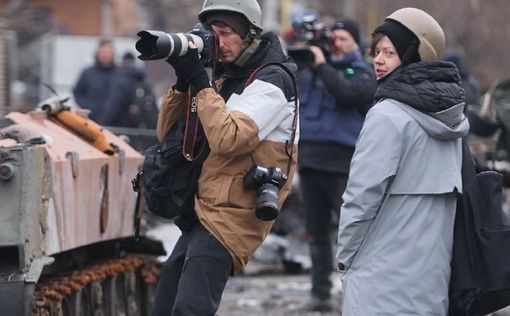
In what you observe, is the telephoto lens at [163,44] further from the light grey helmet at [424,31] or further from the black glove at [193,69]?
the light grey helmet at [424,31]

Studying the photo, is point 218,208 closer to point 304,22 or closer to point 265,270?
point 304,22

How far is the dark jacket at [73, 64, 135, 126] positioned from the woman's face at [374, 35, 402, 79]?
936cm

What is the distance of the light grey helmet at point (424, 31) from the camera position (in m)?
6.87

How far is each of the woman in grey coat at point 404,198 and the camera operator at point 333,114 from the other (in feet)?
12.4

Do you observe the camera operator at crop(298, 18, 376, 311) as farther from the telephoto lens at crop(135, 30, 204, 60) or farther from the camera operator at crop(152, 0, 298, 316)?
the telephoto lens at crop(135, 30, 204, 60)

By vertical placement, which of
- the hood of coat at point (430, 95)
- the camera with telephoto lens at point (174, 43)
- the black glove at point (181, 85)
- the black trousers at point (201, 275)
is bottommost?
the black trousers at point (201, 275)

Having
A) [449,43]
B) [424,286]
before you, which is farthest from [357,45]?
[449,43]

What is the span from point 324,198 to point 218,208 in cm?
419

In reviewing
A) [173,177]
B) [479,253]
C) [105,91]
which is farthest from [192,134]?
[105,91]

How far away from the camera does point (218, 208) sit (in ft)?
23.4

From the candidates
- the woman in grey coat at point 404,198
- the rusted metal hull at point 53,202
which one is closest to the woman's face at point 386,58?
the woman in grey coat at point 404,198

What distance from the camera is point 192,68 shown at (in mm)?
6977

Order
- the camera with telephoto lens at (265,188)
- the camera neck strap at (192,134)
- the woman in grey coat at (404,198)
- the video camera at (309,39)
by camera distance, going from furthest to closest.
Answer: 1. the video camera at (309,39)
2. the camera neck strap at (192,134)
3. the camera with telephoto lens at (265,188)
4. the woman in grey coat at (404,198)

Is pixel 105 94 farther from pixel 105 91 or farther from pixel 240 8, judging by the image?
pixel 240 8
